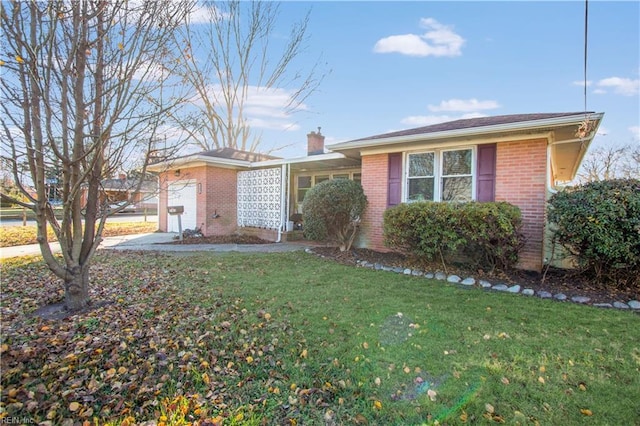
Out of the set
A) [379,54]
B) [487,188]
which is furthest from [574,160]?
[379,54]

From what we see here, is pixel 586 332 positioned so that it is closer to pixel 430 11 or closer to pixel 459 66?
pixel 430 11

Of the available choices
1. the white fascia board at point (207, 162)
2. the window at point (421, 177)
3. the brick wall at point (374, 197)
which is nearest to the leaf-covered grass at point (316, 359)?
the window at point (421, 177)

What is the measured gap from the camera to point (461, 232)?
20.1 ft

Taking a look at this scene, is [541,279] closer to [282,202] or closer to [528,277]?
[528,277]

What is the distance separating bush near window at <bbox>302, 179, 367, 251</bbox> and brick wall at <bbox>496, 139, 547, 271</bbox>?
136 inches

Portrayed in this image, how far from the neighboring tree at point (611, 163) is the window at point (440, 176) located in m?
15.0

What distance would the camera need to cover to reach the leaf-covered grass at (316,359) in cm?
236

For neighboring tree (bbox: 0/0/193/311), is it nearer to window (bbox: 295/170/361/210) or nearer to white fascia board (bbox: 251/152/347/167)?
white fascia board (bbox: 251/152/347/167)

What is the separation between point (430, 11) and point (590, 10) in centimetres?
391

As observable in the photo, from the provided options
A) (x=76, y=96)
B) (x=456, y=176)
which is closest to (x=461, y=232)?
(x=456, y=176)

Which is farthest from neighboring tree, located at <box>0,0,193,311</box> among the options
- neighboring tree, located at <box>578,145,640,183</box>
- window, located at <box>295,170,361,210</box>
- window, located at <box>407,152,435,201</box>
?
neighboring tree, located at <box>578,145,640,183</box>

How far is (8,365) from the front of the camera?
8.59 ft

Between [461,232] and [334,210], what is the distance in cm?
321

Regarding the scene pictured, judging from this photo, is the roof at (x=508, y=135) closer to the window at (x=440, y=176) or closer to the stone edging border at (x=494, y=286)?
the window at (x=440, y=176)
